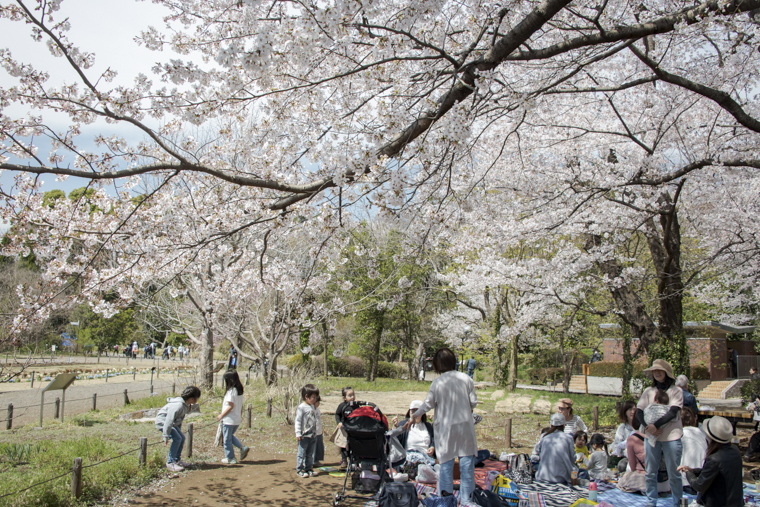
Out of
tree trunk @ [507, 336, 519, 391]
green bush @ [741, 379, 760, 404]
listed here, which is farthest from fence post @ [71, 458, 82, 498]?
tree trunk @ [507, 336, 519, 391]

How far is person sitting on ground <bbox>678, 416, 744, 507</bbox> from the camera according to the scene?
3164 mm

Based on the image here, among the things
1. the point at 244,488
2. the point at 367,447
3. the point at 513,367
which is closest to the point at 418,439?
the point at 367,447

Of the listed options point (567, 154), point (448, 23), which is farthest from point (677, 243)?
point (448, 23)

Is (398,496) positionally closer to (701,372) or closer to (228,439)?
(228,439)

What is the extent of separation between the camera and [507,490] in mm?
4320

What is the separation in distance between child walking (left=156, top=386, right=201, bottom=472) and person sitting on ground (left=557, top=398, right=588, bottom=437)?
4411 millimetres

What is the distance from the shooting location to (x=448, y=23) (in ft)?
15.9

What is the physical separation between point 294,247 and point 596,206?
735cm

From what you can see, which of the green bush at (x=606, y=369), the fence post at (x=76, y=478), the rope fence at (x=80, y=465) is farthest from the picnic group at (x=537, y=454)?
the green bush at (x=606, y=369)

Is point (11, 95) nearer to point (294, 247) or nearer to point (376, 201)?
point (376, 201)

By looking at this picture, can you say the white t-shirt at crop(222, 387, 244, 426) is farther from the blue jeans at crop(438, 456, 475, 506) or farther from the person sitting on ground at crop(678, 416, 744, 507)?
the person sitting on ground at crop(678, 416, 744, 507)

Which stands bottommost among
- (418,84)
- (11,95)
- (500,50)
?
(11,95)

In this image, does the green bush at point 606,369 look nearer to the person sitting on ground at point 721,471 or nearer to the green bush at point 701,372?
the green bush at point 701,372

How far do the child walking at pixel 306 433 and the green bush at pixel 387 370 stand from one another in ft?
59.3
